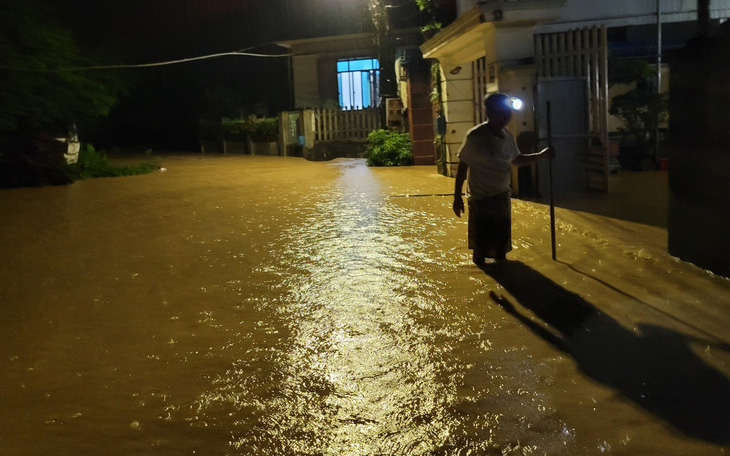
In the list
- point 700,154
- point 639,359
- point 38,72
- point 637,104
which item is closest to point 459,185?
point 700,154

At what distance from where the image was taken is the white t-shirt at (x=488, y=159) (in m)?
6.54

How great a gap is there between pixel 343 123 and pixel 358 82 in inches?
159

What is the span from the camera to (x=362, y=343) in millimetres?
5000

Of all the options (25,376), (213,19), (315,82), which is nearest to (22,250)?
(25,376)

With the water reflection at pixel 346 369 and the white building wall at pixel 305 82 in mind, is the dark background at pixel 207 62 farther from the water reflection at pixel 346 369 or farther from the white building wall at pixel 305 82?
the water reflection at pixel 346 369

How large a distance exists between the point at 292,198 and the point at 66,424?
8.85m

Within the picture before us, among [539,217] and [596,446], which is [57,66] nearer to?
[539,217]

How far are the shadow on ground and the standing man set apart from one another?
798mm

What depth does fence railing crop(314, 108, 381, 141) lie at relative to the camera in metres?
23.5

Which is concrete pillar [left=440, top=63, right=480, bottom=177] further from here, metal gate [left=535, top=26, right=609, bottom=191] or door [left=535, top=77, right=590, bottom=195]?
door [left=535, top=77, right=590, bottom=195]

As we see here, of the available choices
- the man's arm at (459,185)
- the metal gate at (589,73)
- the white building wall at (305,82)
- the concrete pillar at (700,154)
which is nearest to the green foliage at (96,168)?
the white building wall at (305,82)

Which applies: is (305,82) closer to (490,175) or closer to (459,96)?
(459,96)

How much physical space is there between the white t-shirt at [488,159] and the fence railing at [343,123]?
17.0 metres

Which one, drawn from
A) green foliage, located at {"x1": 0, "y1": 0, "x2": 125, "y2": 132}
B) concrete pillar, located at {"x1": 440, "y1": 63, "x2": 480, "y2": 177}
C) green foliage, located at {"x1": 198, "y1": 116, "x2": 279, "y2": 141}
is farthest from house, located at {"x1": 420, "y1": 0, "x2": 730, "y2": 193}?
green foliage, located at {"x1": 198, "y1": 116, "x2": 279, "y2": 141}
